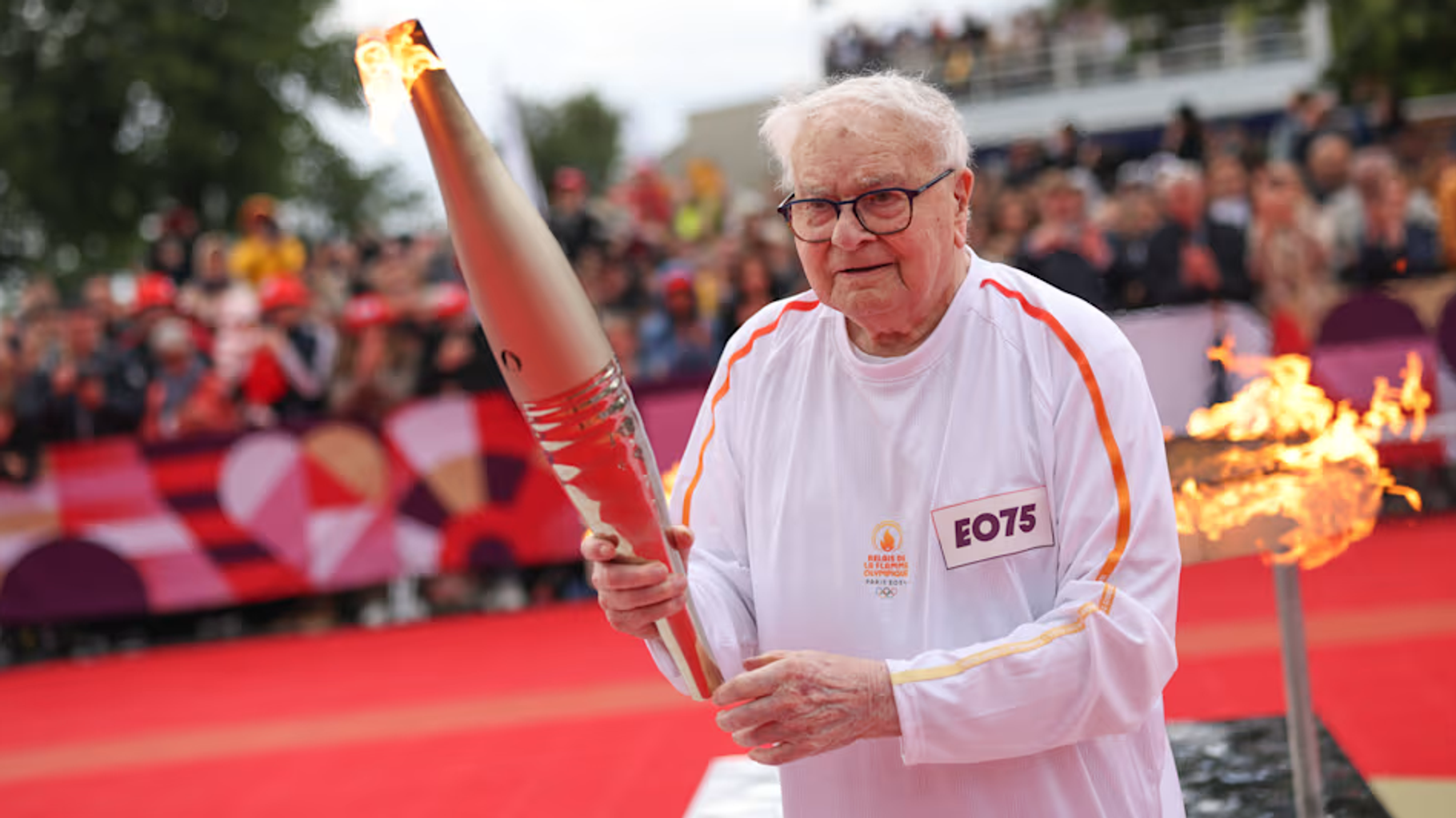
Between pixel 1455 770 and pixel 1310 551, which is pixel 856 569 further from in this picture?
pixel 1455 770

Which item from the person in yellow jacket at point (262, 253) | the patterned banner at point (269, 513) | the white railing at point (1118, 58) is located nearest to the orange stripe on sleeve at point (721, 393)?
the patterned banner at point (269, 513)

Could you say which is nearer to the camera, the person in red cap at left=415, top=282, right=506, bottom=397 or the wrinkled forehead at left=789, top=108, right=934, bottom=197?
the wrinkled forehead at left=789, top=108, right=934, bottom=197

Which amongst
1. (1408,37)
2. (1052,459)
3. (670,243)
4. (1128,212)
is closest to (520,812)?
(1052,459)

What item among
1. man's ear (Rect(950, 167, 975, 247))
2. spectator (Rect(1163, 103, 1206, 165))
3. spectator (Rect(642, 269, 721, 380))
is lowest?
spectator (Rect(642, 269, 721, 380))

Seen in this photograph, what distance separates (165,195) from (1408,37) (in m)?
17.2

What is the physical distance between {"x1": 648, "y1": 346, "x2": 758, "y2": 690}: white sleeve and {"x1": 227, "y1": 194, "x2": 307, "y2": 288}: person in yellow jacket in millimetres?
8676

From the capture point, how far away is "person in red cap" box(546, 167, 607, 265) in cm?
942

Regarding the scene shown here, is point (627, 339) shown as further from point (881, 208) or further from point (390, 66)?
point (390, 66)

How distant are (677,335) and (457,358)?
4.54 ft

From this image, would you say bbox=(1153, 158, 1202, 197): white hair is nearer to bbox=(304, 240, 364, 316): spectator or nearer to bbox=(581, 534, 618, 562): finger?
bbox=(304, 240, 364, 316): spectator

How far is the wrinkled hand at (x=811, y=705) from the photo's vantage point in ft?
6.34

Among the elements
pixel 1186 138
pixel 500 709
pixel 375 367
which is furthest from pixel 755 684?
pixel 1186 138

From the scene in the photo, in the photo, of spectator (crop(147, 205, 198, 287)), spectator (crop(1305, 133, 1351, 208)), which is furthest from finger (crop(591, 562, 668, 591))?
spectator (crop(147, 205, 198, 287))

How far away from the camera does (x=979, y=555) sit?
2039 millimetres
